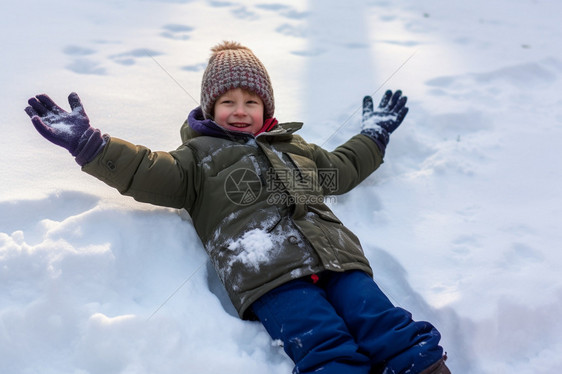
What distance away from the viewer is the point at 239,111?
2051 millimetres

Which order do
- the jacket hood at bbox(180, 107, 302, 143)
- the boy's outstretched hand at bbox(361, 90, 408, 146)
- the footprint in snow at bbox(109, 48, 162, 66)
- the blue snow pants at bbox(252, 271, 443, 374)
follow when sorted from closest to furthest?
the blue snow pants at bbox(252, 271, 443, 374) → the jacket hood at bbox(180, 107, 302, 143) → the boy's outstretched hand at bbox(361, 90, 408, 146) → the footprint in snow at bbox(109, 48, 162, 66)

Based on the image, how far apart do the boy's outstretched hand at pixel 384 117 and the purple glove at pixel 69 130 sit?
1.26 metres

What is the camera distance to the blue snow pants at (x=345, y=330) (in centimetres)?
143

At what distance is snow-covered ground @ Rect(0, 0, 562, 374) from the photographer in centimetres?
152

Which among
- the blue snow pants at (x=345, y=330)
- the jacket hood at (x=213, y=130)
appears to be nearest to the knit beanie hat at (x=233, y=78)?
the jacket hood at (x=213, y=130)

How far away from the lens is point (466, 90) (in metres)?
3.09

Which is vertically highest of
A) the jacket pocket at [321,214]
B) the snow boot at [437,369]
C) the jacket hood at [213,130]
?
the jacket hood at [213,130]

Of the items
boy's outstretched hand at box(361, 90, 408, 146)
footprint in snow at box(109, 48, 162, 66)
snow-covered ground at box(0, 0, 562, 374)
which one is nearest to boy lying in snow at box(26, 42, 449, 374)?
snow-covered ground at box(0, 0, 562, 374)

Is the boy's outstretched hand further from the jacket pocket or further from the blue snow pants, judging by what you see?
the blue snow pants

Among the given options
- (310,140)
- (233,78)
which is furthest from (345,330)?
(310,140)

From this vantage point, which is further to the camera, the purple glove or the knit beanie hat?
the knit beanie hat

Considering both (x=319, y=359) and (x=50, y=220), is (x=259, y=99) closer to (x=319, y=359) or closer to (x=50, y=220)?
(x=50, y=220)

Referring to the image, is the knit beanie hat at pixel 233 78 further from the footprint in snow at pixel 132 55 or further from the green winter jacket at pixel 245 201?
the footprint in snow at pixel 132 55

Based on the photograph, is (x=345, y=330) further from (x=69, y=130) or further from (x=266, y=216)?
(x=69, y=130)
